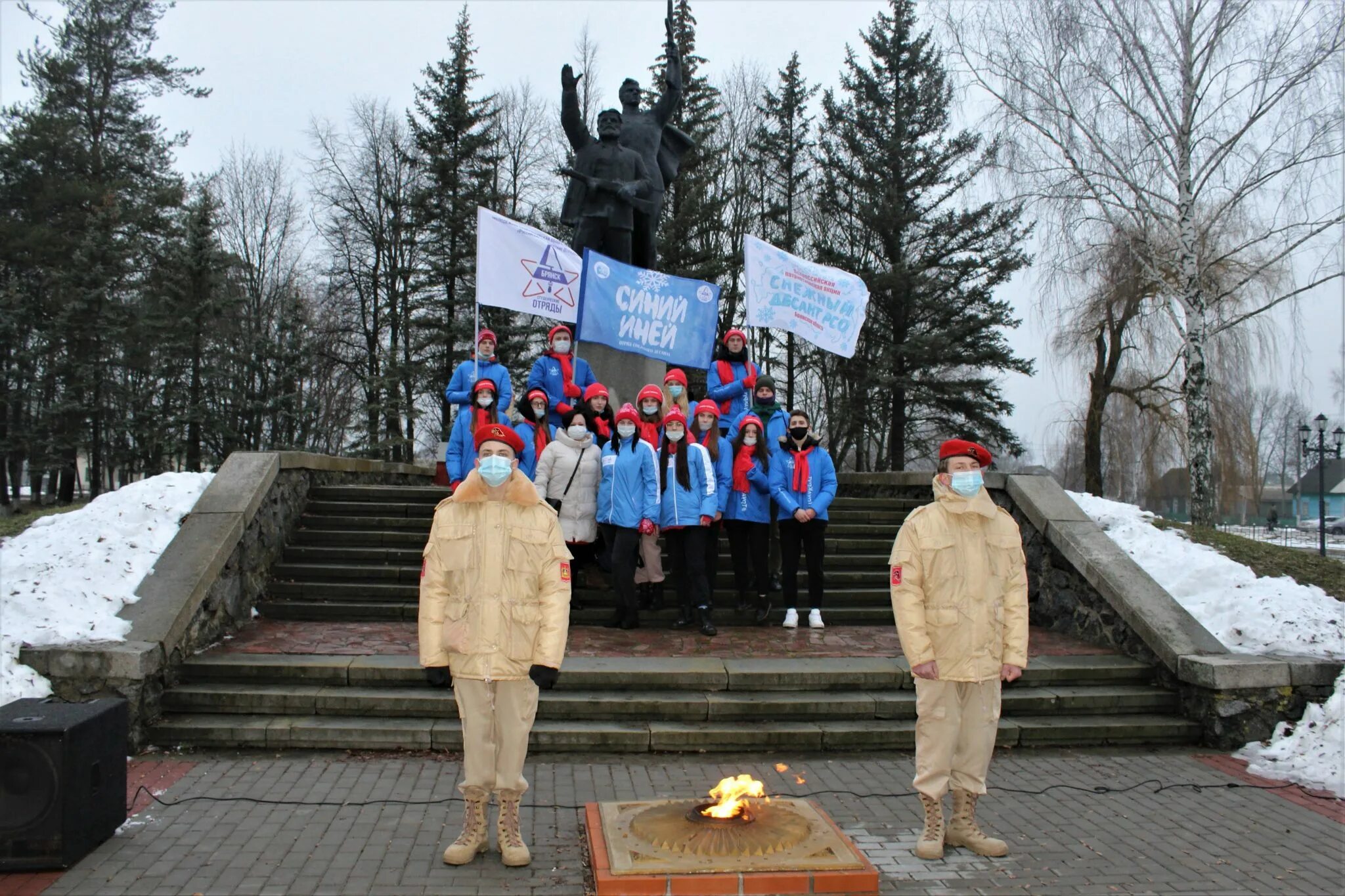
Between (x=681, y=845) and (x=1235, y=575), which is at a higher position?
(x=1235, y=575)

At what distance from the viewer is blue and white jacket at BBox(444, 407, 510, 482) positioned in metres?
8.94

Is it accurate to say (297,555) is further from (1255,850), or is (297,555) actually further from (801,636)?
(1255,850)

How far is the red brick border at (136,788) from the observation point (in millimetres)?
3920

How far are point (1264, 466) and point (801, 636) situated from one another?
6692 cm

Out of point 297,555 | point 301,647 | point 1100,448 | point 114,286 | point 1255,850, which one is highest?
point 114,286

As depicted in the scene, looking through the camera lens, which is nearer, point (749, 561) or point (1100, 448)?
point (749, 561)

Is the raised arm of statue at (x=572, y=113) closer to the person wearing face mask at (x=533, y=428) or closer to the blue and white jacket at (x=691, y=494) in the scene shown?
the person wearing face mask at (x=533, y=428)

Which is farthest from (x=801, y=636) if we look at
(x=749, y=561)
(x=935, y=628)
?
(x=935, y=628)

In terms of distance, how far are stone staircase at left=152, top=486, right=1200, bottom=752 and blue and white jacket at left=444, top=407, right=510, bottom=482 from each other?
2480 mm

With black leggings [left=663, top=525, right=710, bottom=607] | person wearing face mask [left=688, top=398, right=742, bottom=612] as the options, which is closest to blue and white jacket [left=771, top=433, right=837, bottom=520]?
person wearing face mask [left=688, top=398, right=742, bottom=612]

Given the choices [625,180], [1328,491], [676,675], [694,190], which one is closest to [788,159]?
[694,190]

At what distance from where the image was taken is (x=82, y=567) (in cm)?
700

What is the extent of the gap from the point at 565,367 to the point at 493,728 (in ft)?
21.8

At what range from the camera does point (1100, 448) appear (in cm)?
2731
